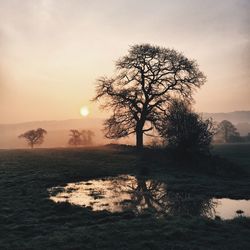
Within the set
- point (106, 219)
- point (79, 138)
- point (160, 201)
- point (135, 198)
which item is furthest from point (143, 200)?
point (79, 138)

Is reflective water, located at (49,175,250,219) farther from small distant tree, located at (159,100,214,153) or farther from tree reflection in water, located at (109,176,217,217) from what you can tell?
small distant tree, located at (159,100,214,153)

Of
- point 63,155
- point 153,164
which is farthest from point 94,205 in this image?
point 63,155

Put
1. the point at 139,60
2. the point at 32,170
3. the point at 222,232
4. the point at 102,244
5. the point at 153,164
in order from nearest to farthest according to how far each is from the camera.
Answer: the point at 102,244
the point at 222,232
the point at 32,170
the point at 153,164
the point at 139,60

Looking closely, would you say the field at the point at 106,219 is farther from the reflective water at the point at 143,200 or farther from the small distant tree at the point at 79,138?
the small distant tree at the point at 79,138

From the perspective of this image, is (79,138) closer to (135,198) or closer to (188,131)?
(188,131)

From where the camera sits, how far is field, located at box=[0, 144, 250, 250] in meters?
15.5

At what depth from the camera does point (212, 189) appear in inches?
1089

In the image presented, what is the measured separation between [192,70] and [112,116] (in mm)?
13862

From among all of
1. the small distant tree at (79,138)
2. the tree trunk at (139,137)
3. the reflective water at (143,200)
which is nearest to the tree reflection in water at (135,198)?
the reflective water at (143,200)

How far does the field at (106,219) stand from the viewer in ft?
50.8

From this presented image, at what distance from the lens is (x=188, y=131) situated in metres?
42.2

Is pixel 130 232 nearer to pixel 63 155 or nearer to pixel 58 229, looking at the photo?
pixel 58 229

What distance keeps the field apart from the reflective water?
109 centimetres

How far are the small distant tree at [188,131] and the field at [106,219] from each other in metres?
4.53
